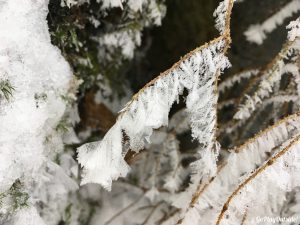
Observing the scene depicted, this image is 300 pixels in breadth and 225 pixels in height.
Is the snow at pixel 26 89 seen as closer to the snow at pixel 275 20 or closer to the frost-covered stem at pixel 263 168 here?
the frost-covered stem at pixel 263 168

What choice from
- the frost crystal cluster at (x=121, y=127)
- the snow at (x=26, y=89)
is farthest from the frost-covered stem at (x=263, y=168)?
the snow at (x=26, y=89)

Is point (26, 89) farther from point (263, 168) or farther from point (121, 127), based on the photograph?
point (263, 168)

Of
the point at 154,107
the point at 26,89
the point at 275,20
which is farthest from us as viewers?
the point at 275,20

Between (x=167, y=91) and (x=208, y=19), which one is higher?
(x=208, y=19)

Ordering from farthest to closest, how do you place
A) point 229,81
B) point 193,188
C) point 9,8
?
point 229,81 < point 193,188 < point 9,8

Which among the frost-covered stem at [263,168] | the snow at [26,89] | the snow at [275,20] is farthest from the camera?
the snow at [275,20]

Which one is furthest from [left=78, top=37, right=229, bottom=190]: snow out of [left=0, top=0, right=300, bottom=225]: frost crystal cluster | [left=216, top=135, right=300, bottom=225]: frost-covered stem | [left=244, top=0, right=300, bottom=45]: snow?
[left=244, top=0, right=300, bottom=45]: snow

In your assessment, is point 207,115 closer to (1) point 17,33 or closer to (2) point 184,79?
(2) point 184,79

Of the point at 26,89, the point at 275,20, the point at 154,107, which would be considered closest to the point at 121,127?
the point at 154,107

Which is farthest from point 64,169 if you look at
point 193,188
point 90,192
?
point 193,188

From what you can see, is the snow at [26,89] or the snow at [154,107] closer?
the snow at [154,107]

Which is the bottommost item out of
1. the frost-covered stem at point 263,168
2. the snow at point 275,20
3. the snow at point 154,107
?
the frost-covered stem at point 263,168
